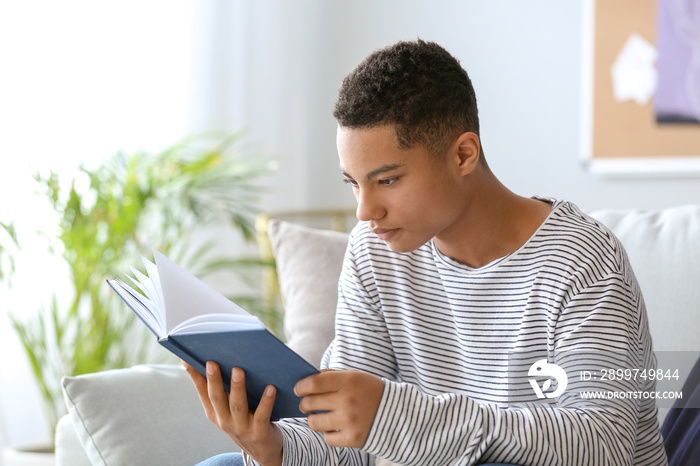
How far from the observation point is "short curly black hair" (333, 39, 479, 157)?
102 centimetres

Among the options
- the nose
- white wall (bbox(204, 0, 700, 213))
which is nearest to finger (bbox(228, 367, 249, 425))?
the nose

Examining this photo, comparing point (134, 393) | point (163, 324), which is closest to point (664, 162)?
point (134, 393)

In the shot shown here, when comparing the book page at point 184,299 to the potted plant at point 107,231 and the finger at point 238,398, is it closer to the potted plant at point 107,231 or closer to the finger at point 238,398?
the finger at point 238,398

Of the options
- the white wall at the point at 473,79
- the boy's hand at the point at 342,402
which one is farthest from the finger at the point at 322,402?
the white wall at the point at 473,79

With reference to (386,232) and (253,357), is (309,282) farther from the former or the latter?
(253,357)

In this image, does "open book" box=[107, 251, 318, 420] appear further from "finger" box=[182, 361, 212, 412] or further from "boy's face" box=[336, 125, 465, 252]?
"boy's face" box=[336, 125, 465, 252]

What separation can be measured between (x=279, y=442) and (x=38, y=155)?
156 cm

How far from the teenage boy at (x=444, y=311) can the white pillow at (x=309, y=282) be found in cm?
31

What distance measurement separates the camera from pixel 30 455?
198 centimetres

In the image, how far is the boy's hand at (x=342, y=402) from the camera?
0.86 meters

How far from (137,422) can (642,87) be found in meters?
1.95

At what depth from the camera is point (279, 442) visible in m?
1.02

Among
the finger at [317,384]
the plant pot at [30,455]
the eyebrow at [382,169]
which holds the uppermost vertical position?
the eyebrow at [382,169]

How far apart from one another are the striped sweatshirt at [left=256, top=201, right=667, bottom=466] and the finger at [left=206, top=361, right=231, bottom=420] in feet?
0.40
